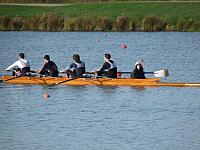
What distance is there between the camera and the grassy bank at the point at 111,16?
67312 millimetres

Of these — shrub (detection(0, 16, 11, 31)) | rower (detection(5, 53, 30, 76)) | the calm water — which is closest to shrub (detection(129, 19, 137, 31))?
shrub (detection(0, 16, 11, 31))

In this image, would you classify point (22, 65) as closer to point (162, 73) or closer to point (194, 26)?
point (162, 73)

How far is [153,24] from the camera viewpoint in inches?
2633

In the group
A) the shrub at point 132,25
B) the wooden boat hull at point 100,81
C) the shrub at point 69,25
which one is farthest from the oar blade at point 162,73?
the shrub at point 69,25

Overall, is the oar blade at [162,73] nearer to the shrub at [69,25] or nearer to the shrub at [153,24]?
the shrub at [153,24]

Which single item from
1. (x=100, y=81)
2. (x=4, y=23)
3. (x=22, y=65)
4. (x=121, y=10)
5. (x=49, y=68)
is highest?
(x=121, y=10)

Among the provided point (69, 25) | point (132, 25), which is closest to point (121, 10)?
point (132, 25)

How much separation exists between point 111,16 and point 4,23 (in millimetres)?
8177

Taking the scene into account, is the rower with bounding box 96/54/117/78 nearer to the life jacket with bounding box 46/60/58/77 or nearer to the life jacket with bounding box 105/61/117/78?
the life jacket with bounding box 105/61/117/78

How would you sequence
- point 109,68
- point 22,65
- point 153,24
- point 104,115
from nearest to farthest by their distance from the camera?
point 104,115 < point 109,68 < point 22,65 < point 153,24

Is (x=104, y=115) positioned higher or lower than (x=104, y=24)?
lower

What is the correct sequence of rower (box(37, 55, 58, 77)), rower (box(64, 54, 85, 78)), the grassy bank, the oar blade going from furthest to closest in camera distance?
the grassy bank → rower (box(37, 55, 58, 77)) → rower (box(64, 54, 85, 78)) → the oar blade

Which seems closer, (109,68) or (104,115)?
(104,115)

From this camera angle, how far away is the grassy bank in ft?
221
